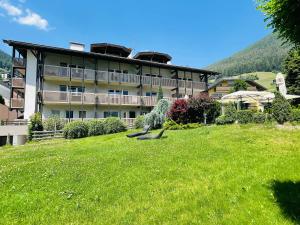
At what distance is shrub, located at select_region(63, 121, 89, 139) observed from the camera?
21672 mm

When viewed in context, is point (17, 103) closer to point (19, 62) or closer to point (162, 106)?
point (19, 62)

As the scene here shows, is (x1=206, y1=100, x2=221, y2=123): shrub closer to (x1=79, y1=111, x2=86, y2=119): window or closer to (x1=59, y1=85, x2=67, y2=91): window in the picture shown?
(x1=79, y1=111, x2=86, y2=119): window

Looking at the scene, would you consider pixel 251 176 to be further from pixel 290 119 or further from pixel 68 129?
pixel 68 129

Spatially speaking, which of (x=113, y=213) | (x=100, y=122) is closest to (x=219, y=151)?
(x=113, y=213)

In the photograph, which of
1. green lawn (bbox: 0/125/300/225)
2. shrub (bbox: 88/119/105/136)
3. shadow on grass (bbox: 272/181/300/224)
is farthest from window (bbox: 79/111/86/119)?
shadow on grass (bbox: 272/181/300/224)

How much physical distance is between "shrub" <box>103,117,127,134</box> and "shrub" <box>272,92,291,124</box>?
13.7 meters

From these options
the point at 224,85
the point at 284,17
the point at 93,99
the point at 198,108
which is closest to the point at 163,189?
the point at 284,17

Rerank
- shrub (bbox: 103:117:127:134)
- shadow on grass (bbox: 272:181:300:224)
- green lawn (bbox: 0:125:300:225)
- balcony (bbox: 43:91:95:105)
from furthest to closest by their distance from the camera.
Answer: balcony (bbox: 43:91:95:105)
shrub (bbox: 103:117:127:134)
green lawn (bbox: 0:125:300:225)
shadow on grass (bbox: 272:181:300:224)

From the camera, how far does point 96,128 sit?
22656 mm

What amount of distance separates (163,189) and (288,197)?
111 inches

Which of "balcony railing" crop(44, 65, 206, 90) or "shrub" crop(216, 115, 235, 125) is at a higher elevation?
"balcony railing" crop(44, 65, 206, 90)

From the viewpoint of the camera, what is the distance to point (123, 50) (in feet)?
115

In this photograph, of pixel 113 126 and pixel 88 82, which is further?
pixel 88 82

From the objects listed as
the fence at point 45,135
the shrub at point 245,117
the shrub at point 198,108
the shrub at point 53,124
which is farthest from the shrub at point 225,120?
the shrub at point 53,124
